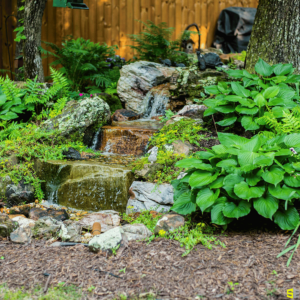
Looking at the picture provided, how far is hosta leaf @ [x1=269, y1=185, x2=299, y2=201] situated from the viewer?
2.18m

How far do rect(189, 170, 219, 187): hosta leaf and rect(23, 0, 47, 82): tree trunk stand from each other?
4.85 metres

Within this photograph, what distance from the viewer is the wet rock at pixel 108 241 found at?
92.2 inches

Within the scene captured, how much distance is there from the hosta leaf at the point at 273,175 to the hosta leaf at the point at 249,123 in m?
1.49

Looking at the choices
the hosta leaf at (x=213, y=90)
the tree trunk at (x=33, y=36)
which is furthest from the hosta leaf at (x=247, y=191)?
the tree trunk at (x=33, y=36)

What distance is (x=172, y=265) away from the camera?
2117mm

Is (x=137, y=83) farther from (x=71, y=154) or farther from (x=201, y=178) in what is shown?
(x=201, y=178)

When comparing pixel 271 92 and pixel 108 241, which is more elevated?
pixel 271 92

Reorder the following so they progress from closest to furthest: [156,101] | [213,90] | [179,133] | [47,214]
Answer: [47,214] → [213,90] → [179,133] → [156,101]

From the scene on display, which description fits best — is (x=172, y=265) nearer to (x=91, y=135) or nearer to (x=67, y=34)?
(x=91, y=135)

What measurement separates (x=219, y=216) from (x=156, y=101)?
4.64 m

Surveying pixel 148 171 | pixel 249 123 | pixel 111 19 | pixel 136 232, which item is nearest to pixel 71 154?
pixel 148 171

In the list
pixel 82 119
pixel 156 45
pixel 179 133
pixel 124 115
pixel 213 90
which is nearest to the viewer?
pixel 213 90

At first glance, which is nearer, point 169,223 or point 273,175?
point 273,175

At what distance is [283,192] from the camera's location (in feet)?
7.30
